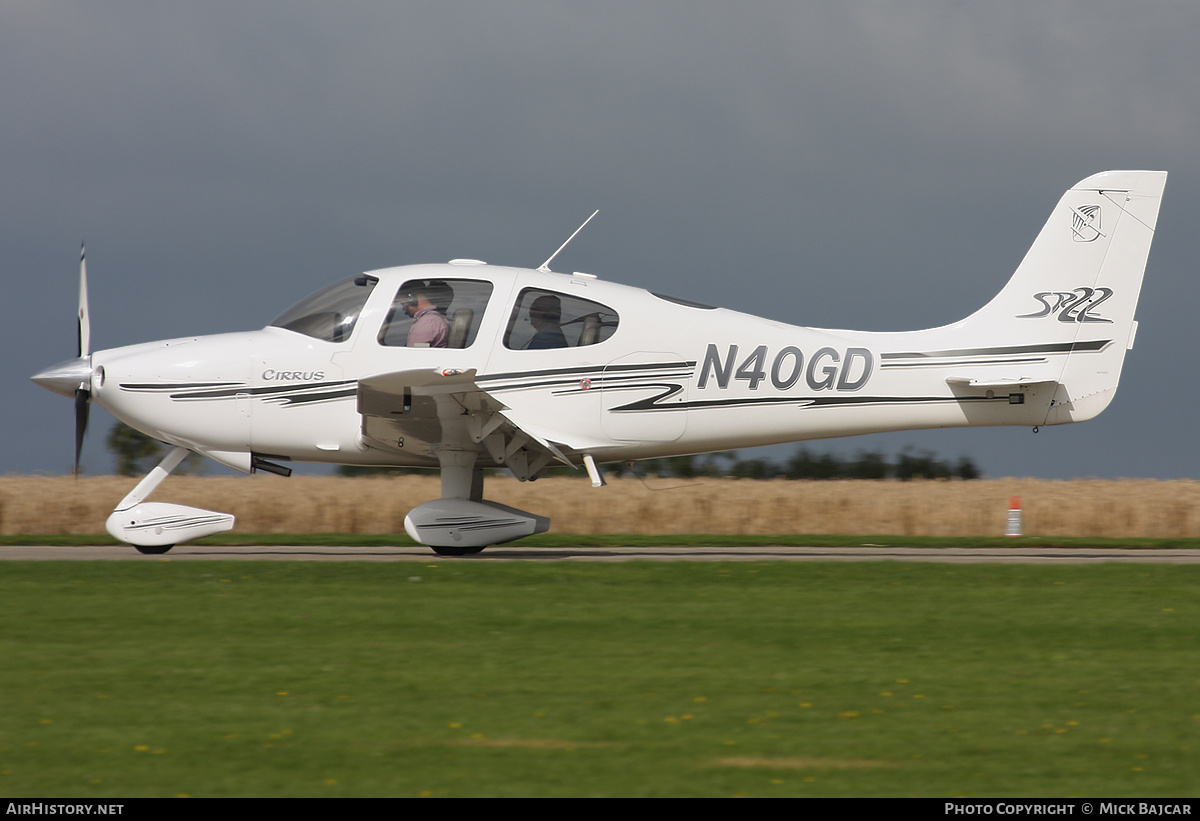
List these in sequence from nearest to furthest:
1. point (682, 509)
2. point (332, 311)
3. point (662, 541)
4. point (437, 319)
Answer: point (437, 319)
point (332, 311)
point (662, 541)
point (682, 509)

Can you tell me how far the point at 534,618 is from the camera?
24.4 feet

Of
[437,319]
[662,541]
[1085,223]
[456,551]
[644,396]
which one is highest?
[1085,223]

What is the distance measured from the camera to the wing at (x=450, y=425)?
9516mm

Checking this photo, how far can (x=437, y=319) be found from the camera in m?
10.4

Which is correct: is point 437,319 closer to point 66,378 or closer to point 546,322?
point 546,322

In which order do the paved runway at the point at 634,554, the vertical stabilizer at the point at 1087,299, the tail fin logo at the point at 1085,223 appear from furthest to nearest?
1. the tail fin logo at the point at 1085,223
2. the vertical stabilizer at the point at 1087,299
3. the paved runway at the point at 634,554

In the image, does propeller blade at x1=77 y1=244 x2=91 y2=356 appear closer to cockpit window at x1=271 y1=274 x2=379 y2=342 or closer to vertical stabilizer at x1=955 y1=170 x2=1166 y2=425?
cockpit window at x1=271 y1=274 x2=379 y2=342

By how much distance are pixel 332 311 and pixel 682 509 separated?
791 centimetres

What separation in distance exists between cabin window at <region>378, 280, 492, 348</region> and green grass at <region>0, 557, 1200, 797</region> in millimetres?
2234

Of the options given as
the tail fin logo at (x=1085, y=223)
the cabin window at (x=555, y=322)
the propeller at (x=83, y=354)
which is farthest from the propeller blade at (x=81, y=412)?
the tail fin logo at (x=1085, y=223)

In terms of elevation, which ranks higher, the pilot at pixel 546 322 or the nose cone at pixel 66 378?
the pilot at pixel 546 322

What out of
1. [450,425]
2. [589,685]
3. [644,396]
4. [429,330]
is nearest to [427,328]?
[429,330]

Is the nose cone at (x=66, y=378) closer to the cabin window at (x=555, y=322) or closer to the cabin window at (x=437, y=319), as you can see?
the cabin window at (x=437, y=319)

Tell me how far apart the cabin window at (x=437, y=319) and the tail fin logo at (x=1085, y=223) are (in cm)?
576
